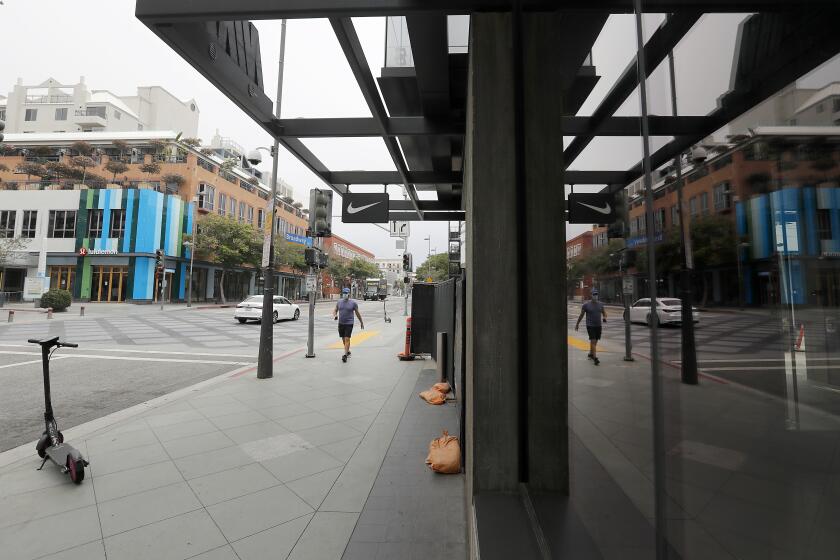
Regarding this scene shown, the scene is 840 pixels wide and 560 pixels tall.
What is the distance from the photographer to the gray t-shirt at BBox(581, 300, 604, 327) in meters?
1.88

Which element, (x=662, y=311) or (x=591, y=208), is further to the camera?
(x=591, y=208)

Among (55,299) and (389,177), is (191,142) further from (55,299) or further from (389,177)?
(389,177)

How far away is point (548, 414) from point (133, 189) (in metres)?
44.8

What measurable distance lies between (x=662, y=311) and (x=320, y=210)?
9.44 m

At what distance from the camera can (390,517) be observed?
10.3ft

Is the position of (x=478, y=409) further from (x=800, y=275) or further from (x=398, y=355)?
(x=398, y=355)

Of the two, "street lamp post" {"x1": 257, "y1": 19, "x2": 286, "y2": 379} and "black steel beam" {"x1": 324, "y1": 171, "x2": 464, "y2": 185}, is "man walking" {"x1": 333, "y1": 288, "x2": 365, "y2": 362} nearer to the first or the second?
"street lamp post" {"x1": 257, "y1": 19, "x2": 286, "y2": 379}

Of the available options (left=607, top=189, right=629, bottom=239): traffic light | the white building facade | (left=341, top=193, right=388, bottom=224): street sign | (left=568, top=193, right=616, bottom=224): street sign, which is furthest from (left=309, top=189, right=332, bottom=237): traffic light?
the white building facade

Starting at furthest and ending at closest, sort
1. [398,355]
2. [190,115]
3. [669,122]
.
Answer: [190,115]
[398,355]
[669,122]

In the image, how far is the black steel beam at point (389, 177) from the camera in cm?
798

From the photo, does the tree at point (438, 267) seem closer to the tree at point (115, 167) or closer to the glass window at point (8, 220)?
the tree at point (115, 167)

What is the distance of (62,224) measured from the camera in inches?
1455

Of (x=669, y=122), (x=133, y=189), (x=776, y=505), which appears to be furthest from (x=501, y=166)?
(x=133, y=189)

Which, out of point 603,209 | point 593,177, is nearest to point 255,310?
point 593,177
